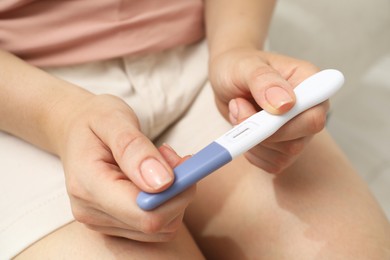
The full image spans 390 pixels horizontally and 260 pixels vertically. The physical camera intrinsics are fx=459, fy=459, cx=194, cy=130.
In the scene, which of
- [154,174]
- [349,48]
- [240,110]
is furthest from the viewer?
[349,48]

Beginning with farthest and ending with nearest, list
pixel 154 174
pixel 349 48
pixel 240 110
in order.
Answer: pixel 349 48 → pixel 240 110 → pixel 154 174

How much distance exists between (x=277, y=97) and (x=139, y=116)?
0.20 metres

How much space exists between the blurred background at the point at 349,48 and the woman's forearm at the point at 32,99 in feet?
1.82

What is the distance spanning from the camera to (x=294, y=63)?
0.45 meters

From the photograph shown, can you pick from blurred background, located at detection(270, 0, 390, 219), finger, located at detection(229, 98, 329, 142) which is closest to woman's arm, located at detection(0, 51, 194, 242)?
finger, located at detection(229, 98, 329, 142)

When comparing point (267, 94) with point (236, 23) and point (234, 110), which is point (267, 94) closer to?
point (234, 110)

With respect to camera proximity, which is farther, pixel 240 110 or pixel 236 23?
pixel 236 23

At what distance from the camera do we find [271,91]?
0.40 meters

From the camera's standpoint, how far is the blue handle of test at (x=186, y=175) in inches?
12.9

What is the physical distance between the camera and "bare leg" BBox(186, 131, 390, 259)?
47 centimetres

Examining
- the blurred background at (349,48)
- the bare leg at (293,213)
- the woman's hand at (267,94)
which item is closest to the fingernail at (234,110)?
the woman's hand at (267,94)

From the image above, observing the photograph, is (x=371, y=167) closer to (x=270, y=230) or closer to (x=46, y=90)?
(x=270, y=230)

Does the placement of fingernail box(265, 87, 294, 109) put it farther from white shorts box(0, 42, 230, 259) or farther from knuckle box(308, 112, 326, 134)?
white shorts box(0, 42, 230, 259)

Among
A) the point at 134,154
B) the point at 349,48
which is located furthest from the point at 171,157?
the point at 349,48
